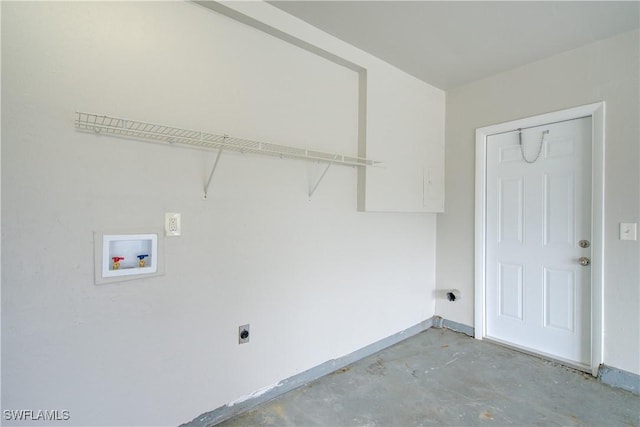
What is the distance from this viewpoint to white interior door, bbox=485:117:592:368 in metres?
2.46

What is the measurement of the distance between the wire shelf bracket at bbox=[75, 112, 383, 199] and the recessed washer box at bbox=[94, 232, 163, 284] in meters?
0.40

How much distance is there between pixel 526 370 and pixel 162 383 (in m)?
2.65

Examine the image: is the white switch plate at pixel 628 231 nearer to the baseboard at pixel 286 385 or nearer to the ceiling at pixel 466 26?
the ceiling at pixel 466 26

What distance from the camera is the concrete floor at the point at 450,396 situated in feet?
6.03

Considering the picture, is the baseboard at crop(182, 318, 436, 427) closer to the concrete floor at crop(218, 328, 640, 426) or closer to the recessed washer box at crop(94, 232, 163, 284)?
the concrete floor at crop(218, 328, 640, 426)

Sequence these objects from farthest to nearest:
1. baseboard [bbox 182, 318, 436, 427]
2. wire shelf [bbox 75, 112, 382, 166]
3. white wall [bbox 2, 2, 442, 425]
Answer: baseboard [bbox 182, 318, 436, 427] < wire shelf [bbox 75, 112, 382, 166] < white wall [bbox 2, 2, 442, 425]

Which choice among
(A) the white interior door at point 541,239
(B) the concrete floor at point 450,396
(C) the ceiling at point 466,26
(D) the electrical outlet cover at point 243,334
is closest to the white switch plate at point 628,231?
(A) the white interior door at point 541,239

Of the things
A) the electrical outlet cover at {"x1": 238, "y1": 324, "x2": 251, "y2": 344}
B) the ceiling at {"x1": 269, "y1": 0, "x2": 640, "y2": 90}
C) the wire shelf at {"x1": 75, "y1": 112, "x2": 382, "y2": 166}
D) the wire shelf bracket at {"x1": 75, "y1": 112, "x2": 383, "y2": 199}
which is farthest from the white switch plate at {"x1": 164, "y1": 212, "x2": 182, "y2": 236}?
the ceiling at {"x1": 269, "y1": 0, "x2": 640, "y2": 90}

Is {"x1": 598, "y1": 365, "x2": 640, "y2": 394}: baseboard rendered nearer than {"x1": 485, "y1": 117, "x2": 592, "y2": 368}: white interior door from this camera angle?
Yes

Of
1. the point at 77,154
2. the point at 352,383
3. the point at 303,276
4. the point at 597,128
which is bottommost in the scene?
the point at 352,383

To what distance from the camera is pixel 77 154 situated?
1.38 metres

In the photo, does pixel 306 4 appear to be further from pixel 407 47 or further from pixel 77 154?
pixel 77 154

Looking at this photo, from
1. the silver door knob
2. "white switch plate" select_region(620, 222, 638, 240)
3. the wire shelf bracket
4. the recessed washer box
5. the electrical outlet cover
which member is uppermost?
the wire shelf bracket

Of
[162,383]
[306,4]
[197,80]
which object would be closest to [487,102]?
[306,4]
